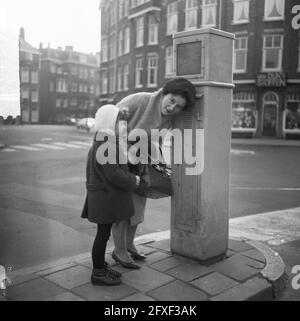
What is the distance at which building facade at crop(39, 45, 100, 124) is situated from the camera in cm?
7131

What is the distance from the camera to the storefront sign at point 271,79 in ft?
85.1

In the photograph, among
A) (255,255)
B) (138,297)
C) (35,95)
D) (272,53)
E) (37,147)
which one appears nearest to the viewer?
(138,297)

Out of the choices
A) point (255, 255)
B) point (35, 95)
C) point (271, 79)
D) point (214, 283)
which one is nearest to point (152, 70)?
point (271, 79)

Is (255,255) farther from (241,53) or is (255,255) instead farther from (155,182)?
(241,53)

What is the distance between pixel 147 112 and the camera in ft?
11.9

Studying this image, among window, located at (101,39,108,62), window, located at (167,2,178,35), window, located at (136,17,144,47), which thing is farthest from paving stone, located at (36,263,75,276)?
window, located at (101,39,108,62)

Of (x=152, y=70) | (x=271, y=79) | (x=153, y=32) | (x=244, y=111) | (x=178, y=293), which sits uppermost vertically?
(x=153, y=32)

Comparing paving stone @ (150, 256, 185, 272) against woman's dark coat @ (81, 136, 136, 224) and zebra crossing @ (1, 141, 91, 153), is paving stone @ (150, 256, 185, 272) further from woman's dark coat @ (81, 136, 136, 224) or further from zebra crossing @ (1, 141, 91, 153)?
zebra crossing @ (1, 141, 91, 153)

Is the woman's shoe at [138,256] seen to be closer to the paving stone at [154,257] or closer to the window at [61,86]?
the paving stone at [154,257]

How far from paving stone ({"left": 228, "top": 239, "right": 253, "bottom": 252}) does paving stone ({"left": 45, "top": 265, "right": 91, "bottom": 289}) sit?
1513 mm

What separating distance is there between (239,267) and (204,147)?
112 centimetres

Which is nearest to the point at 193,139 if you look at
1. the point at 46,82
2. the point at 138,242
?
the point at 138,242

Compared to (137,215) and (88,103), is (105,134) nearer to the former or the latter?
(137,215)

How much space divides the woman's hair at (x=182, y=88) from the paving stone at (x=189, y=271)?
4.74ft
